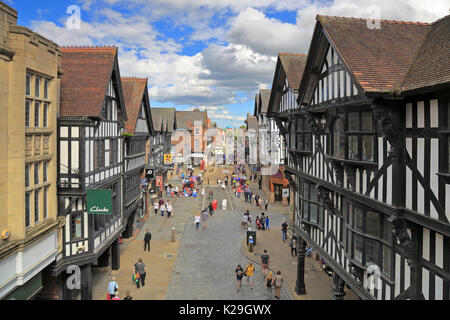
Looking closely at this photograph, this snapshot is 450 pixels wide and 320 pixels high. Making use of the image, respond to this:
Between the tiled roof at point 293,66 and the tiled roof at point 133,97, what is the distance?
1068 cm

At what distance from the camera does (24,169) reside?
9.83m

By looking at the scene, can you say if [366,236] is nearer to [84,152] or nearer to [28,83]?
[84,152]

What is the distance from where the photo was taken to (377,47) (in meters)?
9.47

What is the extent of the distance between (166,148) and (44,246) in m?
34.4

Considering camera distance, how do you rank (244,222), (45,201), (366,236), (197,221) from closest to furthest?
(366,236), (45,201), (197,221), (244,222)

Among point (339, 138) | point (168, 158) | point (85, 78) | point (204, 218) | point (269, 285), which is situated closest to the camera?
point (339, 138)

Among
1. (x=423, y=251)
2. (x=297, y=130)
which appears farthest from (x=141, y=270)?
(x=423, y=251)

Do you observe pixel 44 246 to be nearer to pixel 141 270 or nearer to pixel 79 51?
pixel 141 270

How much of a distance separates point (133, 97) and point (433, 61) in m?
20.0

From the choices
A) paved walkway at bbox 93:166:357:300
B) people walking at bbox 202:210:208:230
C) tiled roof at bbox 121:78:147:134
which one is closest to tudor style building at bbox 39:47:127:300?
paved walkway at bbox 93:166:357:300

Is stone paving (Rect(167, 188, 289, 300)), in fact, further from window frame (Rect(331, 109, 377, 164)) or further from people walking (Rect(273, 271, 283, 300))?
window frame (Rect(331, 109, 377, 164))

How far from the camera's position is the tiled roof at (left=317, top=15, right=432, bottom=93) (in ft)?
26.6

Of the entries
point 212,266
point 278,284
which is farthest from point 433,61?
point 212,266

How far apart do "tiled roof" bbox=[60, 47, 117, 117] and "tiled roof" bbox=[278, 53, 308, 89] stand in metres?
8.19
